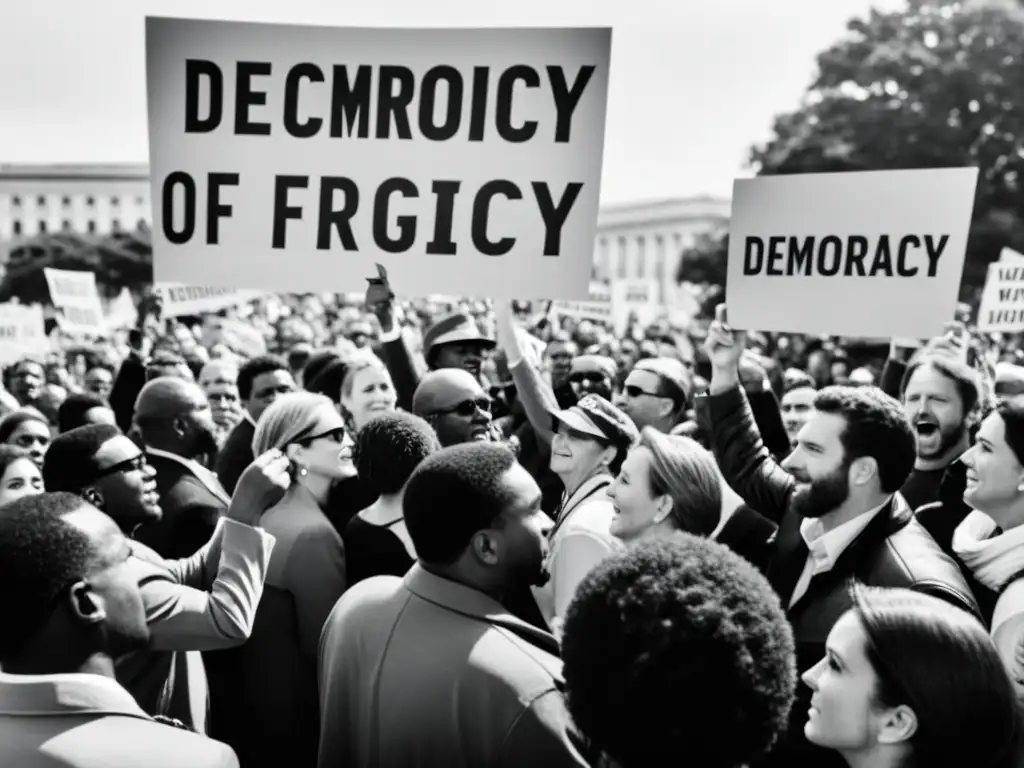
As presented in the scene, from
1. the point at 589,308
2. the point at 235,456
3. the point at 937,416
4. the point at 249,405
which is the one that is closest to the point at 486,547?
the point at 937,416

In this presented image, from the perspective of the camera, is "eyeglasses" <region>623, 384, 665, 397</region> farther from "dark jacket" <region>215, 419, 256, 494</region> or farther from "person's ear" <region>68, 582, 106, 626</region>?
"person's ear" <region>68, 582, 106, 626</region>

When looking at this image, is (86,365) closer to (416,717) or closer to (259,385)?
(259,385)

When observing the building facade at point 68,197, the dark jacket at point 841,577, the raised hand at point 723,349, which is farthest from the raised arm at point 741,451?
the building facade at point 68,197

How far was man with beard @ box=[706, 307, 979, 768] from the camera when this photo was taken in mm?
3629

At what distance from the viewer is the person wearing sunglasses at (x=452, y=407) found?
561 cm

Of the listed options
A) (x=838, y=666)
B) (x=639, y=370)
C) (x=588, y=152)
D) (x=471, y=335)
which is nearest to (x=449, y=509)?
(x=838, y=666)

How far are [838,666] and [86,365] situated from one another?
14.2 m

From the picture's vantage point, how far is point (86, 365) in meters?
15.6

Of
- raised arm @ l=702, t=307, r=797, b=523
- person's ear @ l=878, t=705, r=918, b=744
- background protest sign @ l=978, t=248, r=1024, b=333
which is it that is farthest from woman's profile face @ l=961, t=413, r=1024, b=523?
background protest sign @ l=978, t=248, r=1024, b=333

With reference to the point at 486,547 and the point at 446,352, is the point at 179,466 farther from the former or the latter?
the point at 486,547

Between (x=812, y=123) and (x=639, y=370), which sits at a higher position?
(x=812, y=123)

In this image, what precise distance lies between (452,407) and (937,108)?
139 feet

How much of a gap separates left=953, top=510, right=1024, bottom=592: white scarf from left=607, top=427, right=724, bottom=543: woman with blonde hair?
0.77m

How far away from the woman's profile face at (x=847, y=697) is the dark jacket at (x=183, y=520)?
2.81 meters
